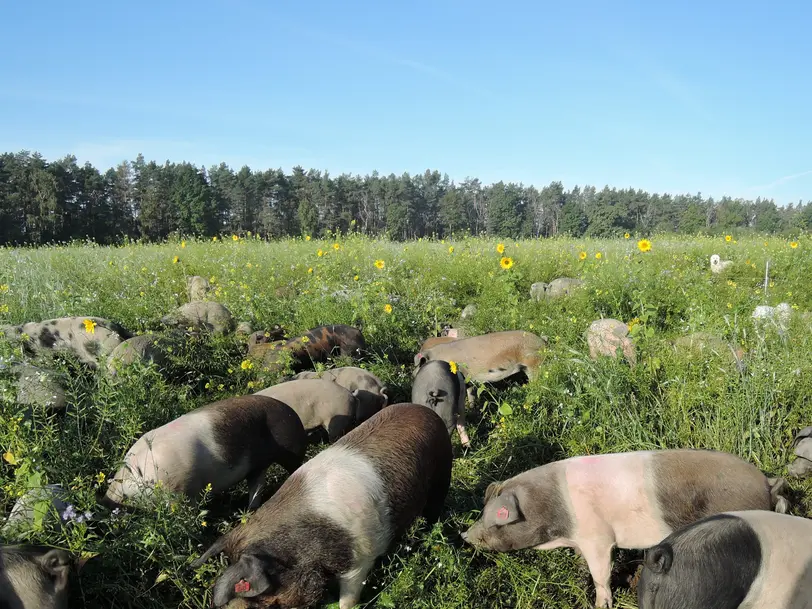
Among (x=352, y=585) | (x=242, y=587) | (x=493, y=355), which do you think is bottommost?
(x=352, y=585)

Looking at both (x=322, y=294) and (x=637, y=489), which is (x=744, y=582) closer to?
(x=637, y=489)

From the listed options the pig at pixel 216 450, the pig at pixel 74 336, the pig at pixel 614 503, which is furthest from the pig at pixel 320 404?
→ the pig at pixel 74 336

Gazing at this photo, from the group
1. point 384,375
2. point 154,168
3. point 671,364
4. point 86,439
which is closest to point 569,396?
point 671,364

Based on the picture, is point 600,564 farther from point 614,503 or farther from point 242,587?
point 242,587

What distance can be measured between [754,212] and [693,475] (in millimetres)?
71529

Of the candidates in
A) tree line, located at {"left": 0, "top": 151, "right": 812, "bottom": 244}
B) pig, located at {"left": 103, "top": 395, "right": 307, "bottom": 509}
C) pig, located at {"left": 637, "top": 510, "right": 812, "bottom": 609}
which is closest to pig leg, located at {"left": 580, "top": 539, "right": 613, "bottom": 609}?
pig, located at {"left": 637, "top": 510, "right": 812, "bottom": 609}

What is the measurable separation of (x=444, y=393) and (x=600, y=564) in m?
1.82

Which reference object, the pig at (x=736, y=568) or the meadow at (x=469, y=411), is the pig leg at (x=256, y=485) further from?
the pig at (x=736, y=568)

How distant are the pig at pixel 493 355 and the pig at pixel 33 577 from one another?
3266mm

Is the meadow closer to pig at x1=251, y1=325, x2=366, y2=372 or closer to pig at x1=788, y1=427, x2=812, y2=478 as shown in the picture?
pig at x1=788, y1=427, x2=812, y2=478

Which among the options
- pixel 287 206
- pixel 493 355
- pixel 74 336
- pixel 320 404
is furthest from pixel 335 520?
pixel 287 206

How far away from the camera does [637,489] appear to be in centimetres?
291

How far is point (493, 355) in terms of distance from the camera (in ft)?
17.8

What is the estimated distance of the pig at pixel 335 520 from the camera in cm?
241
